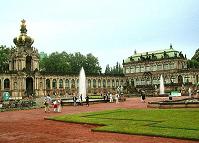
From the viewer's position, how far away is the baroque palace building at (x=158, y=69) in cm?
11419

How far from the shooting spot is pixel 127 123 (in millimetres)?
23719

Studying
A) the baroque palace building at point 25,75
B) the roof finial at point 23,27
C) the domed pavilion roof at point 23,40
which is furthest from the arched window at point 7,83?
the roof finial at point 23,27

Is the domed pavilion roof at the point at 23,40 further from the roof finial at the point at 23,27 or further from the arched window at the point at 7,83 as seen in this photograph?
the arched window at the point at 7,83

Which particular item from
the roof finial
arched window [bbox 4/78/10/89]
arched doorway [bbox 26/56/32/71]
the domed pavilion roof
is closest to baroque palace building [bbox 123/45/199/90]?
arched doorway [bbox 26/56/32/71]

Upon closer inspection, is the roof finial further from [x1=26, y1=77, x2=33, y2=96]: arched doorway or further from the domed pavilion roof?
[x1=26, y1=77, x2=33, y2=96]: arched doorway

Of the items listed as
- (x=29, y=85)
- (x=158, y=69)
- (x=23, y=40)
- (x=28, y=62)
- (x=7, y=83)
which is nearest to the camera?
(x=7, y=83)

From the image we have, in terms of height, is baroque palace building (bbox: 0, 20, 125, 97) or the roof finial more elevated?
the roof finial

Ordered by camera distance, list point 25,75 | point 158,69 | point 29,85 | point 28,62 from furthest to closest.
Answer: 1. point 158,69
2. point 28,62
3. point 29,85
4. point 25,75

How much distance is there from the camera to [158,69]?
123m

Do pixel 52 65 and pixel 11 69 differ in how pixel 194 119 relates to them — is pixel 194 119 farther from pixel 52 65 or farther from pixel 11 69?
pixel 52 65

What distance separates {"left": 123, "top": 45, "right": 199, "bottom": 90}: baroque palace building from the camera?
114188mm

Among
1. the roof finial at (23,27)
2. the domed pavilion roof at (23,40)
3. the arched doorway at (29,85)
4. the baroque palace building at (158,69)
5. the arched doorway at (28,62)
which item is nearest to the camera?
the arched doorway at (29,85)

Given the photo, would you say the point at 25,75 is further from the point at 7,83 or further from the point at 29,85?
the point at 7,83

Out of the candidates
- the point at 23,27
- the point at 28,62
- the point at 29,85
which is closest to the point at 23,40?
the point at 23,27
